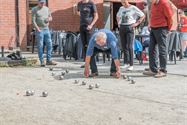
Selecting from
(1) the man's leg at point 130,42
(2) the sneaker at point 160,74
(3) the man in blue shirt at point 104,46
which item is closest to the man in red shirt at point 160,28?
(2) the sneaker at point 160,74

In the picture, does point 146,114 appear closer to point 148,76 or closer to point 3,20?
point 148,76

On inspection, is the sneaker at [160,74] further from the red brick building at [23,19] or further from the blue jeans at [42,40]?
the red brick building at [23,19]

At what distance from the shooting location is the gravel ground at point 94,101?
6.75 m

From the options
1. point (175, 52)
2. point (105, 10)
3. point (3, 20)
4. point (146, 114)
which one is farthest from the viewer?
point (105, 10)

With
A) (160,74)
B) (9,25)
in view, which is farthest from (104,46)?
(9,25)

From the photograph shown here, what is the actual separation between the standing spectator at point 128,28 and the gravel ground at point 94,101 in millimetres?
811

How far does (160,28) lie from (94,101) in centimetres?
363

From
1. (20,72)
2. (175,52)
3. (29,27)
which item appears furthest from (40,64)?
(29,27)

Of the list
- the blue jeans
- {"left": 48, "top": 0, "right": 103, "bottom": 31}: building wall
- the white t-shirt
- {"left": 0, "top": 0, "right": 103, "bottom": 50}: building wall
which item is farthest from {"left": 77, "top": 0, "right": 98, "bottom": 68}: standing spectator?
{"left": 48, "top": 0, "right": 103, "bottom": 31}: building wall

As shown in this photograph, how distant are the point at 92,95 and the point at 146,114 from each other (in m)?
1.83

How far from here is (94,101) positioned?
812 cm

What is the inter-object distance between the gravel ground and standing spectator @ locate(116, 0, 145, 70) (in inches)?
31.9

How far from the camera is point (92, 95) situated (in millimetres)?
8719

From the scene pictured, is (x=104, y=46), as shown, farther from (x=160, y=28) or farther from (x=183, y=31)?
(x=183, y=31)
